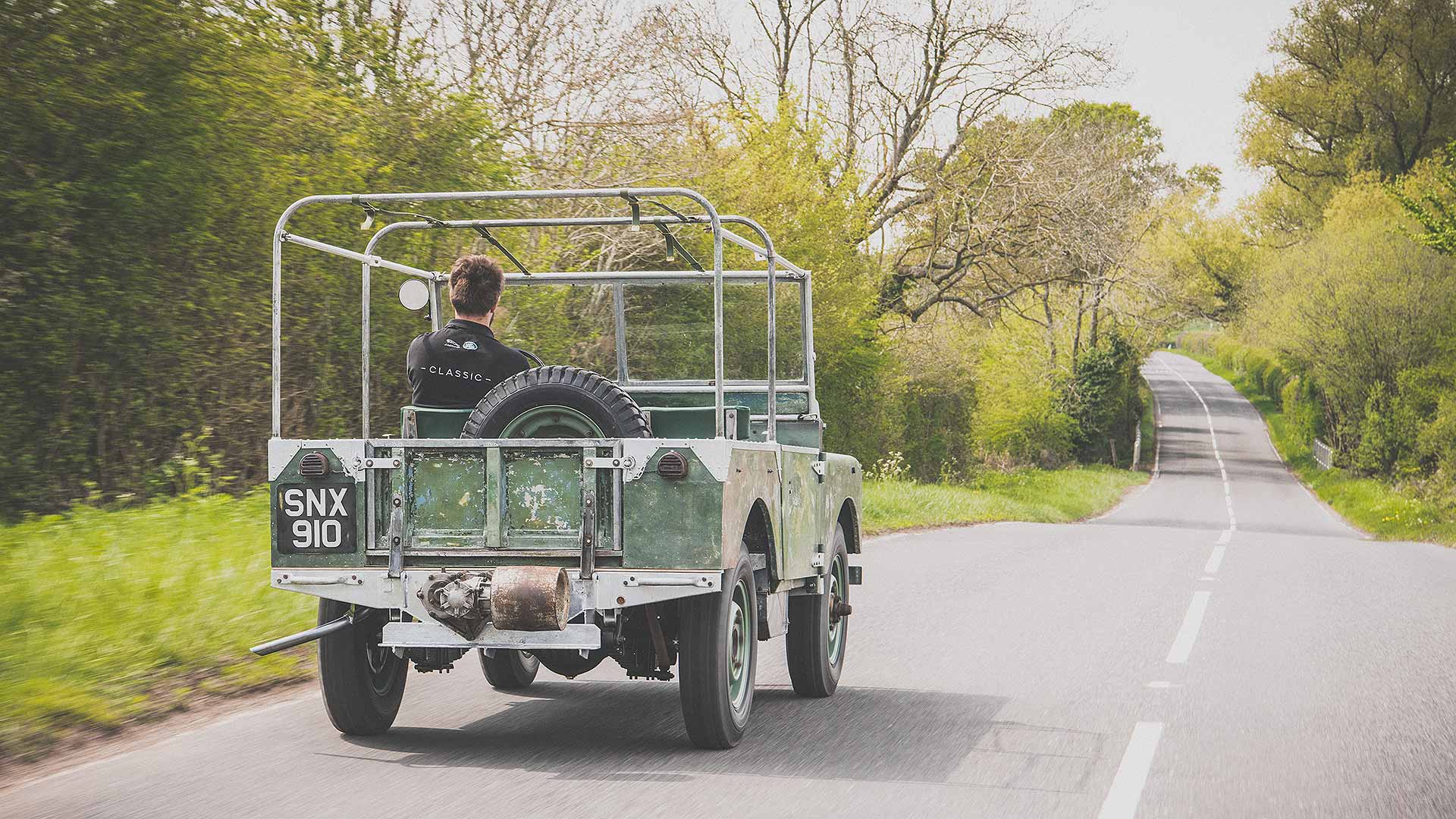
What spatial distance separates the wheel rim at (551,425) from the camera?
233 inches

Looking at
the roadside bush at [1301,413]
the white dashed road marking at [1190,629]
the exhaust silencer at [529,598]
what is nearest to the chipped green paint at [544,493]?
the exhaust silencer at [529,598]

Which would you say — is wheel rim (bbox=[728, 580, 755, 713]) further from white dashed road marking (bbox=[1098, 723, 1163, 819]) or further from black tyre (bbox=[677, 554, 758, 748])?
white dashed road marking (bbox=[1098, 723, 1163, 819])

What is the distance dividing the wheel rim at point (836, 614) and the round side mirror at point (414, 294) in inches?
103

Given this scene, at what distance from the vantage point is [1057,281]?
33312mm

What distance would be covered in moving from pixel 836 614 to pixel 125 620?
3.86 metres

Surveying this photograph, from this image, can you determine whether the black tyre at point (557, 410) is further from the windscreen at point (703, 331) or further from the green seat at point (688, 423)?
the windscreen at point (703, 331)

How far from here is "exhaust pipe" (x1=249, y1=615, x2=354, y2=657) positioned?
222 inches

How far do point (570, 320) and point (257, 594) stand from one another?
2699 millimetres

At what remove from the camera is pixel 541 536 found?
18.6 ft

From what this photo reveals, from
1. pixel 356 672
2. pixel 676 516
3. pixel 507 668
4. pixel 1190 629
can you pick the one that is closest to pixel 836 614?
pixel 507 668

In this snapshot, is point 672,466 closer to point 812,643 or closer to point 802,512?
point 802,512

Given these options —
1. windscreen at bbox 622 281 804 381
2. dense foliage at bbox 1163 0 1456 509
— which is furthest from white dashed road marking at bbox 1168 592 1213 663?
dense foliage at bbox 1163 0 1456 509

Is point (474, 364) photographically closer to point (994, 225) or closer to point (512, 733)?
point (512, 733)

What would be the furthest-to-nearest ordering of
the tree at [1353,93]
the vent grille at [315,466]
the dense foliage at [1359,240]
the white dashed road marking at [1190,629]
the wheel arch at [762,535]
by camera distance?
the tree at [1353,93] → the dense foliage at [1359,240] → the white dashed road marking at [1190,629] → the wheel arch at [762,535] → the vent grille at [315,466]
